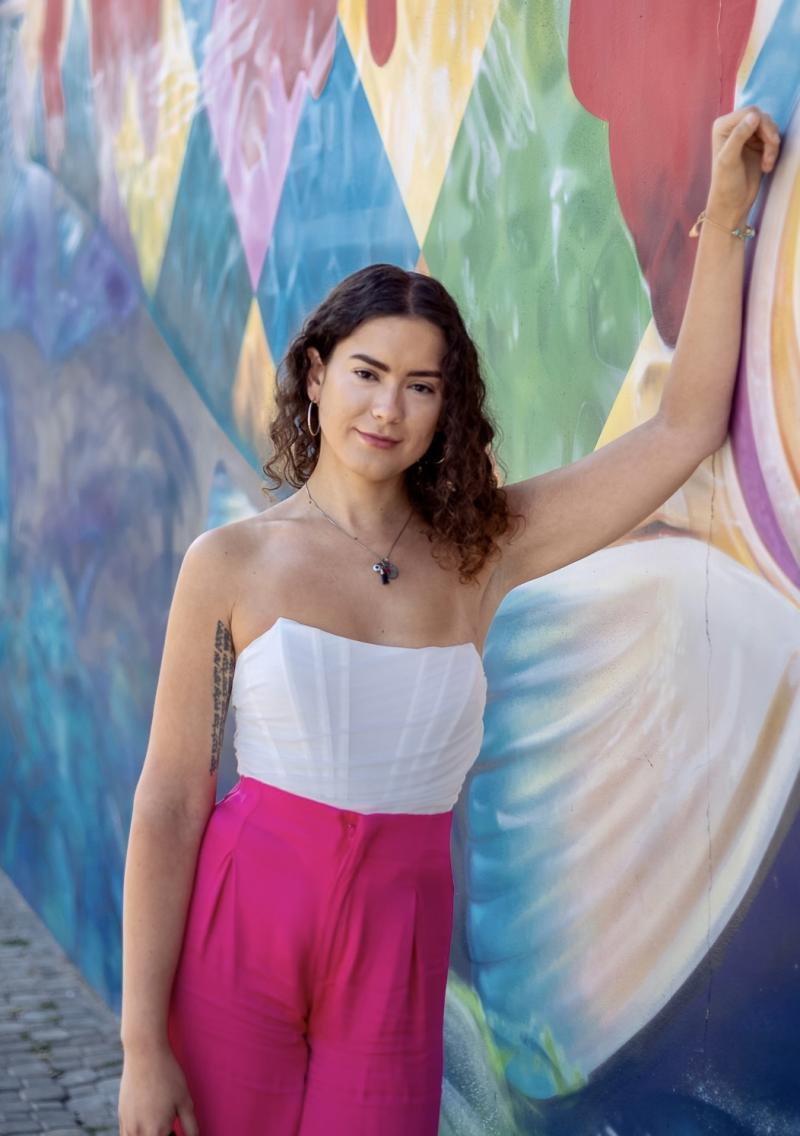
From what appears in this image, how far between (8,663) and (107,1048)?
7.41 feet

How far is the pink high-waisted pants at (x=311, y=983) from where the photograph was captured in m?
2.35

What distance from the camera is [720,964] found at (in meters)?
2.67

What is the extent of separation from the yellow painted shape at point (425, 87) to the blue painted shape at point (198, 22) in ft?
3.65

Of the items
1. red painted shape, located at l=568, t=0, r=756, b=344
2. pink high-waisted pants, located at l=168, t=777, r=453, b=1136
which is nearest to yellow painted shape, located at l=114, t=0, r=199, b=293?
red painted shape, located at l=568, t=0, r=756, b=344

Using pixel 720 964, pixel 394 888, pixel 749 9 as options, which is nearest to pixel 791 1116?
pixel 720 964

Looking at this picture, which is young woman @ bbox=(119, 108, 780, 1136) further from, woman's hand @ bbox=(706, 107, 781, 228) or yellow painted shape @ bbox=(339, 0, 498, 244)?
yellow painted shape @ bbox=(339, 0, 498, 244)

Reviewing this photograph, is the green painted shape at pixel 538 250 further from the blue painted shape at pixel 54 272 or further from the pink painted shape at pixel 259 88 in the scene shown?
the blue painted shape at pixel 54 272

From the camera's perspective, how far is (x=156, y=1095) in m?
2.35

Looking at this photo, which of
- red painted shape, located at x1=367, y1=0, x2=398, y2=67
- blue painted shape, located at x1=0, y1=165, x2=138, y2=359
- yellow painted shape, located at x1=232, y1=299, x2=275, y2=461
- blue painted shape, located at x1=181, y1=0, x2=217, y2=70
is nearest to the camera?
red painted shape, located at x1=367, y1=0, x2=398, y2=67

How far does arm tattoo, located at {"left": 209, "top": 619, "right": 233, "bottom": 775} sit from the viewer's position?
8.07 ft

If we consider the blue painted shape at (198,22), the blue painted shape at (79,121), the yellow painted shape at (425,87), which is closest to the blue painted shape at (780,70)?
the yellow painted shape at (425,87)

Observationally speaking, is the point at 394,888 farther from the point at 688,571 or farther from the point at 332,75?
the point at 332,75

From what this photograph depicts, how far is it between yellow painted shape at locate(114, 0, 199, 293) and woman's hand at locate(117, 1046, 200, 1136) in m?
3.50

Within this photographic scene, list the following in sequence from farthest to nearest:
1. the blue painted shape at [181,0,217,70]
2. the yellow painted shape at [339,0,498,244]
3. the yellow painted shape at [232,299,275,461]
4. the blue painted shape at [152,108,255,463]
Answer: the blue painted shape at [181,0,217,70] < the blue painted shape at [152,108,255,463] < the yellow painted shape at [232,299,275,461] < the yellow painted shape at [339,0,498,244]
